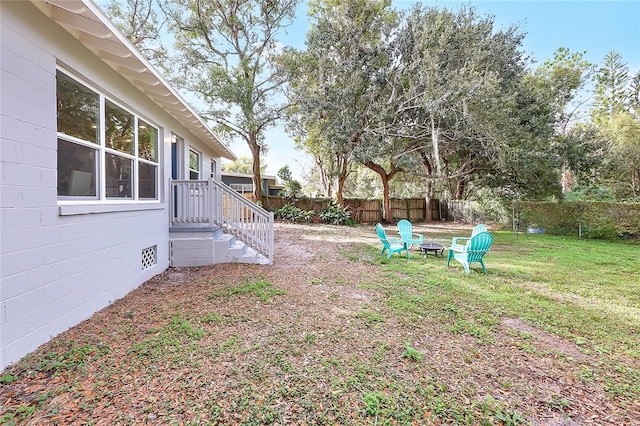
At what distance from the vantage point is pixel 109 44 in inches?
→ 121

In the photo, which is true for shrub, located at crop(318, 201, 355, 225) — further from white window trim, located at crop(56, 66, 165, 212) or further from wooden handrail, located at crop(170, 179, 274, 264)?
white window trim, located at crop(56, 66, 165, 212)

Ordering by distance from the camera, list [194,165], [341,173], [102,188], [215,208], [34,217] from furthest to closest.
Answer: [341,173], [194,165], [215,208], [102,188], [34,217]

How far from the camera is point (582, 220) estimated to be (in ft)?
34.7

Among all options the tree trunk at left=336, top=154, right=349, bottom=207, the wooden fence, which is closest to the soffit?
the tree trunk at left=336, top=154, right=349, bottom=207

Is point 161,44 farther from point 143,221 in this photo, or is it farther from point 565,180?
point 565,180

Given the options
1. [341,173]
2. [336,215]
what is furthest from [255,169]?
[336,215]

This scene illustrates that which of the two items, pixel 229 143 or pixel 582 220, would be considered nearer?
pixel 582 220

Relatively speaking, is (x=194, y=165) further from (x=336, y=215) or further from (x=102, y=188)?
(x=336, y=215)

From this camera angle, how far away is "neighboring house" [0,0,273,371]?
2.32 metres

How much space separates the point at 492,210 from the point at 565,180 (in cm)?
1184

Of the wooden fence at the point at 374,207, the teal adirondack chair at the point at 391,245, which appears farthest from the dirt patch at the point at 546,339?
the wooden fence at the point at 374,207

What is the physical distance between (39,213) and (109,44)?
197 centimetres

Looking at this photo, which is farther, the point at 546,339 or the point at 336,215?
the point at 336,215

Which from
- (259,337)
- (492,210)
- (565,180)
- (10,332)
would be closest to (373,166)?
(492,210)
